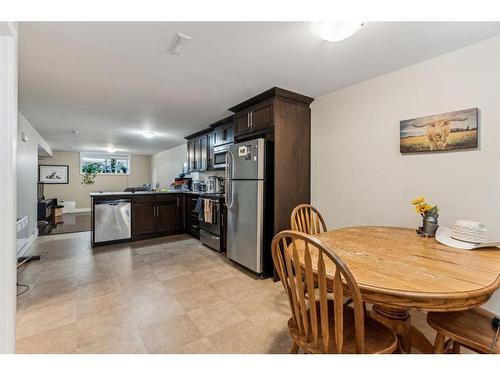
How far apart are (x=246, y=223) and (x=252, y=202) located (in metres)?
0.31

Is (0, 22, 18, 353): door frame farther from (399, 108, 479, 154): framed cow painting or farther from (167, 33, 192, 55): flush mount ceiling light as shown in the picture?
(399, 108, 479, 154): framed cow painting

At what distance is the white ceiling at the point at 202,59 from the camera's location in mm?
1656

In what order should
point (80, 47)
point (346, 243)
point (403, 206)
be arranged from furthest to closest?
point (403, 206) → point (80, 47) → point (346, 243)

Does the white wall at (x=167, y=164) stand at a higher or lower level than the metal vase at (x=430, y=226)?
higher

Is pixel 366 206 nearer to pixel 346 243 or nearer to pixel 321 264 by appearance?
pixel 346 243

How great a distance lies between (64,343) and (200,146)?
4048 millimetres

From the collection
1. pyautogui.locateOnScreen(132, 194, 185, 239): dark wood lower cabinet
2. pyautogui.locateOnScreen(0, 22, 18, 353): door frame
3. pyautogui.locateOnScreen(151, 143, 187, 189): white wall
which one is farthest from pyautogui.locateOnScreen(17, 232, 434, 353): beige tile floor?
pyautogui.locateOnScreen(151, 143, 187, 189): white wall

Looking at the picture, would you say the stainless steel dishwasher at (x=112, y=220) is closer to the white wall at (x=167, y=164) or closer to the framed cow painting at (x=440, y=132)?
the white wall at (x=167, y=164)

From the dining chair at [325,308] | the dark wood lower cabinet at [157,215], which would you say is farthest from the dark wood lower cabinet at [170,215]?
the dining chair at [325,308]

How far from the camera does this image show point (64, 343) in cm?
163

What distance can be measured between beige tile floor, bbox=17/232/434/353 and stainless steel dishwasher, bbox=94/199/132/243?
0.62 m

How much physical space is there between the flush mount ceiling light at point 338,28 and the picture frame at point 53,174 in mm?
9999

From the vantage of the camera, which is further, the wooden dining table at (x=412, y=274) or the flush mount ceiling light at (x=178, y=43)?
the flush mount ceiling light at (x=178, y=43)
